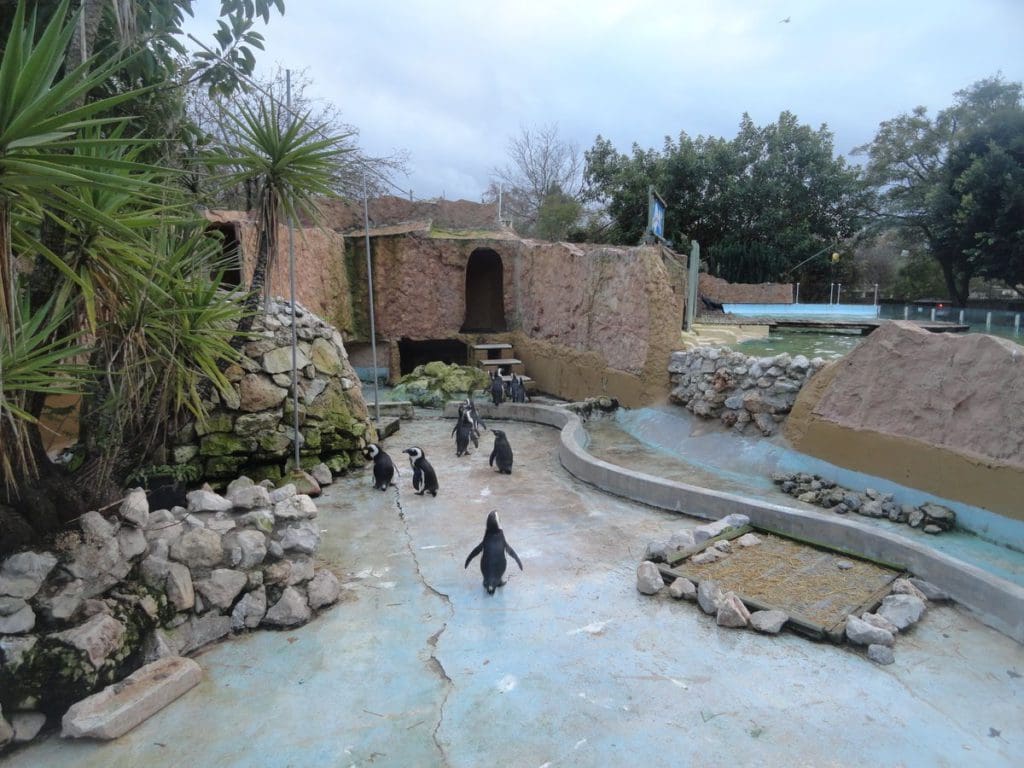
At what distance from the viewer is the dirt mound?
215 inches

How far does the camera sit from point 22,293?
11.1 feet

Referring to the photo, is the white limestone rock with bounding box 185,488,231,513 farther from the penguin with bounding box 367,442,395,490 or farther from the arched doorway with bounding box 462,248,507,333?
the arched doorway with bounding box 462,248,507,333

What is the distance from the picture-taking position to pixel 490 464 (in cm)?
770

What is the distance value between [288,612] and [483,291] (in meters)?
13.7

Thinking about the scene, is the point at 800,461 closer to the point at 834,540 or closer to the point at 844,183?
the point at 834,540

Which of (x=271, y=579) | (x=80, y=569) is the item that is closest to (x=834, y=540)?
(x=271, y=579)

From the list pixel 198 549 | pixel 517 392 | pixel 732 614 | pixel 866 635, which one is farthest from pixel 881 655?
pixel 517 392

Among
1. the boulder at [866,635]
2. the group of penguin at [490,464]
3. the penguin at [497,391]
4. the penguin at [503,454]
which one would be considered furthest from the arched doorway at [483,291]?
the boulder at [866,635]

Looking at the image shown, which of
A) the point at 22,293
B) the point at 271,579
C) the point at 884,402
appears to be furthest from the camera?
the point at 884,402

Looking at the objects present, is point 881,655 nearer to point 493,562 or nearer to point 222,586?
point 493,562

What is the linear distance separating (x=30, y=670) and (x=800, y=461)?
692cm

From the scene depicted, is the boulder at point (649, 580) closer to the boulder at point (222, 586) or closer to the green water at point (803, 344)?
the boulder at point (222, 586)

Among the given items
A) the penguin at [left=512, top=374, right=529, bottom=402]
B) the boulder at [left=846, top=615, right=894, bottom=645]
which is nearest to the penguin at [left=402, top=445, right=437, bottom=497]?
the boulder at [left=846, top=615, right=894, bottom=645]

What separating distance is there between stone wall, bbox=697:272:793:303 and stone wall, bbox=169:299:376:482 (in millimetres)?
16591
